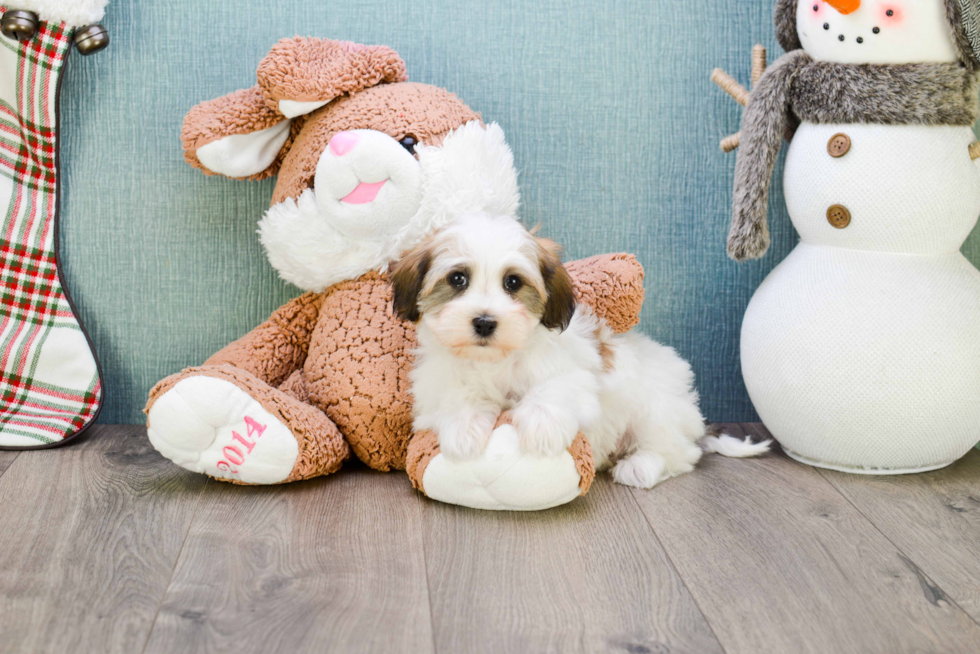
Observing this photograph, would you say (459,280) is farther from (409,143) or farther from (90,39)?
(90,39)

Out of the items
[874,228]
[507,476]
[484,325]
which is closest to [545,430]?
[507,476]

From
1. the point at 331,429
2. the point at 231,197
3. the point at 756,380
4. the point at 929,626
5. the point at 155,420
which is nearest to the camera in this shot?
the point at 929,626

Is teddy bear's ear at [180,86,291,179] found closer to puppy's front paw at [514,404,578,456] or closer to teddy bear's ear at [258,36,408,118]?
teddy bear's ear at [258,36,408,118]

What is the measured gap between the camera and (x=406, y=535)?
1441 mm

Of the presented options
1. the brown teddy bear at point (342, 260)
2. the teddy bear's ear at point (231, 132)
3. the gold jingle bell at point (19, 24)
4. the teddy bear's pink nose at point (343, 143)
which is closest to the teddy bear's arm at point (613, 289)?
the brown teddy bear at point (342, 260)

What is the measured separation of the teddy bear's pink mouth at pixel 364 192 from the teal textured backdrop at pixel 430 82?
41cm

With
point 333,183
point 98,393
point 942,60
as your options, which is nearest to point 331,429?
point 333,183

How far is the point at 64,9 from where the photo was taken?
176 centimetres

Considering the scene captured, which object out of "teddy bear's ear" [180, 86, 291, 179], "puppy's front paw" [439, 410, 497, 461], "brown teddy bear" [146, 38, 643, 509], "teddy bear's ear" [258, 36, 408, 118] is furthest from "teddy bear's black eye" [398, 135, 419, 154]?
"puppy's front paw" [439, 410, 497, 461]

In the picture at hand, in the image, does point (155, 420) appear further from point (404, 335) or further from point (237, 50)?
point (237, 50)

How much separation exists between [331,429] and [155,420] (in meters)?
0.32

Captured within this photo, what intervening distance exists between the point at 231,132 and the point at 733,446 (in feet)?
4.06

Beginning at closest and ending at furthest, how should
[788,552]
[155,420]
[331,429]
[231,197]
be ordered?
1. [788,552]
2. [155,420]
3. [331,429]
4. [231,197]

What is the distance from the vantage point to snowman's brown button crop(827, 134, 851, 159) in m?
1.64
